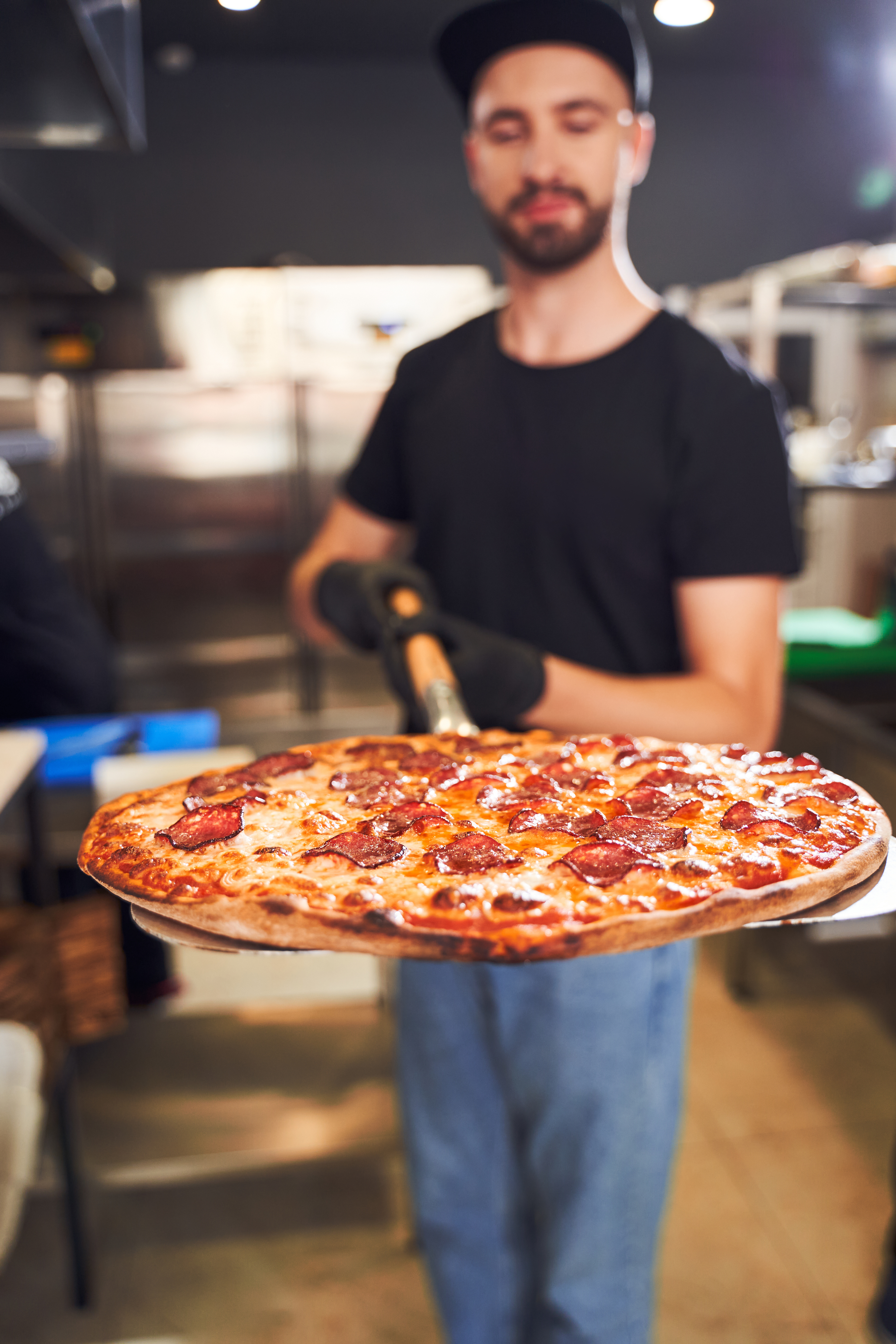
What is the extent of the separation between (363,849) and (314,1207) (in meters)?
1.45

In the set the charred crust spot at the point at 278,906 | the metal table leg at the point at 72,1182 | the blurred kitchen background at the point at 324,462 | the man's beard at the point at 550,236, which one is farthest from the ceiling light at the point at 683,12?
the metal table leg at the point at 72,1182

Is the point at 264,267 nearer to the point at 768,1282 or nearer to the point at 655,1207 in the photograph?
the point at 655,1207

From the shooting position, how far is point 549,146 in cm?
71

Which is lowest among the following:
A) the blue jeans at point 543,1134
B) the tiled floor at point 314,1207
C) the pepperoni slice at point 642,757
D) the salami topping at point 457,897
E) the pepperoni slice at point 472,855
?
the tiled floor at point 314,1207

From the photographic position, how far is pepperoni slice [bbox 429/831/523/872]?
490 millimetres

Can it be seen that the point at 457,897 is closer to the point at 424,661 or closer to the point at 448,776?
the point at 448,776

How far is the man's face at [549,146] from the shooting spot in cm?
67

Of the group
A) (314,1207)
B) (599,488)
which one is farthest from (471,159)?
(314,1207)

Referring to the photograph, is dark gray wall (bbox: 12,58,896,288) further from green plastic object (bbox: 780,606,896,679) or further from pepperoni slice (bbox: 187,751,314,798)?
pepperoni slice (bbox: 187,751,314,798)

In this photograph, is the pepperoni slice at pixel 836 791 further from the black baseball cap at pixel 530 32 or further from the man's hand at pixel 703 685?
the black baseball cap at pixel 530 32

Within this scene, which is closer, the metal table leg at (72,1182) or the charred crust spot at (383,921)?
the charred crust spot at (383,921)

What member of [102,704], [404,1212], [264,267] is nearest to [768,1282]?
[404,1212]

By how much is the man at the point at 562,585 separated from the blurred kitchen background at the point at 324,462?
58 millimetres

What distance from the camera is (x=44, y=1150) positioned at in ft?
4.86
